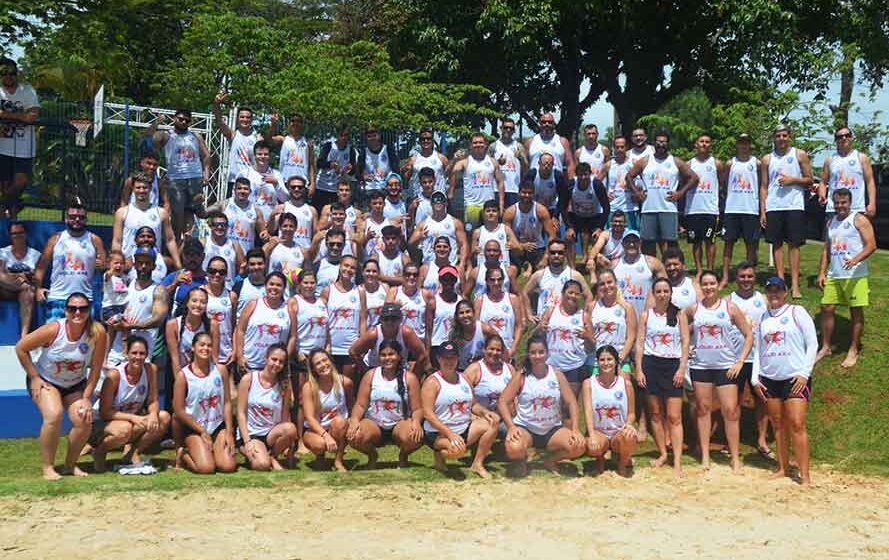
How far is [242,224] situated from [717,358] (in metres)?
5.81

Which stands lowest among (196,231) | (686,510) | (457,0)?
(686,510)

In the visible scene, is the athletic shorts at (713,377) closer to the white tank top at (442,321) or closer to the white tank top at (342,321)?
the white tank top at (442,321)

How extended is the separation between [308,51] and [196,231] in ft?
26.2

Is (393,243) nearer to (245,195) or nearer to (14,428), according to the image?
(245,195)

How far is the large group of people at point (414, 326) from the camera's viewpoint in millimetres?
9430

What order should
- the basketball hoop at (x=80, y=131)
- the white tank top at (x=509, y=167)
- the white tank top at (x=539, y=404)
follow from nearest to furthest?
1. the white tank top at (x=539, y=404)
2. the white tank top at (x=509, y=167)
3. the basketball hoop at (x=80, y=131)

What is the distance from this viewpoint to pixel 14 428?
10.4m

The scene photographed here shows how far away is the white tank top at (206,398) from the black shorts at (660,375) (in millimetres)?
4301

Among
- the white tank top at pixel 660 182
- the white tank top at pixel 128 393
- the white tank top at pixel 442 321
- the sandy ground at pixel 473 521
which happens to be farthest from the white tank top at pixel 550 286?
the white tank top at pixel 128 393

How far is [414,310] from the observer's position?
34.6ft

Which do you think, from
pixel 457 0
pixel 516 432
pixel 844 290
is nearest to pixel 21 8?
pixel 457 0

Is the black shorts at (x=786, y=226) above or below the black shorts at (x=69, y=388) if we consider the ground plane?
above

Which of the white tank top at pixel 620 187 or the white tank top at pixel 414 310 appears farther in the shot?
the white tank top at pixel 620 187

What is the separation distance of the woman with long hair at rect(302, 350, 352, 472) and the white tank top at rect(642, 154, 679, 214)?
5.22 meters
